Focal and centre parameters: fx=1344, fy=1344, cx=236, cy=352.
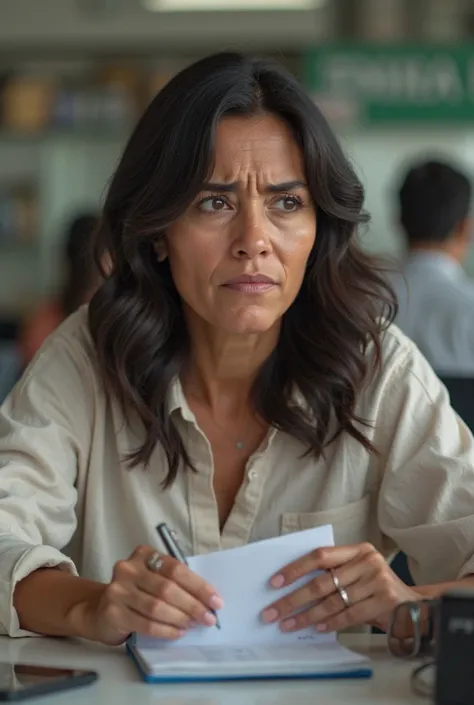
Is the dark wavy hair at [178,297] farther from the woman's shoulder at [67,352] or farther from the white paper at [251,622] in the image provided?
the white paper at [251,622]

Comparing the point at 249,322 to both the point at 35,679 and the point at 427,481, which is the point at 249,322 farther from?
the point at 35,679

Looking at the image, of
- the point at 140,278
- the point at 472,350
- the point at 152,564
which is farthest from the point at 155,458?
the point at 472,350

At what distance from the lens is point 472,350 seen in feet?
12.2

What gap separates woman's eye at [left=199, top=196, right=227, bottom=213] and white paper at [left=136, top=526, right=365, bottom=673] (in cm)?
52

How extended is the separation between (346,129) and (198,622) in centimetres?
545

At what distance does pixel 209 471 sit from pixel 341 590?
1.40 ft

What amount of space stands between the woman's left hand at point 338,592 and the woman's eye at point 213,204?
0.53m

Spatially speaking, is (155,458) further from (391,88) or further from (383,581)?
(391,88)

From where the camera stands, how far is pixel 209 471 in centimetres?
185

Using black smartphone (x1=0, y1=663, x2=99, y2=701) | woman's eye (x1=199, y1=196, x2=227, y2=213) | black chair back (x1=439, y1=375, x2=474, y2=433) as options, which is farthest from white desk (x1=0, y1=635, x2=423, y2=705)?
black chair back (x1=439, y1=375, x2=474, y2=433)

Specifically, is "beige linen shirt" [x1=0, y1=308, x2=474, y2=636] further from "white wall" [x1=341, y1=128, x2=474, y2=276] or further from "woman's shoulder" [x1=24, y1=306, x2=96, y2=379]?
"white wall" [x1=341, y1=128, x2=474, y2=276]

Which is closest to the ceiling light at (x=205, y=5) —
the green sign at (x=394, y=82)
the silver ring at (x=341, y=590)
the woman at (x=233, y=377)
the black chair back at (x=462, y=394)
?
the green sign at (x=394, y=82)

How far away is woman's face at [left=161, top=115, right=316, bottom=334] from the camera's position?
69.4 inches

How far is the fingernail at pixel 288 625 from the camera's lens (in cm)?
145
